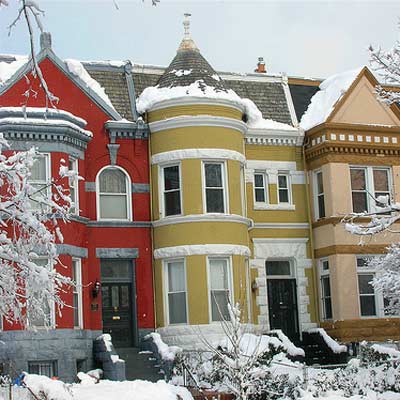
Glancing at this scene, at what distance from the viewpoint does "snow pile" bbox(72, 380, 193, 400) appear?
1725 cm

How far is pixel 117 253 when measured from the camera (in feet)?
84.1

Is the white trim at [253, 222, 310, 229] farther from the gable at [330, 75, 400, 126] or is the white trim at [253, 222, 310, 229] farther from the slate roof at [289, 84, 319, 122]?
the slate roof at [289, 84, 319, 122]

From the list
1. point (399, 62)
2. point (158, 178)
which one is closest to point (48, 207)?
point (399, 62)

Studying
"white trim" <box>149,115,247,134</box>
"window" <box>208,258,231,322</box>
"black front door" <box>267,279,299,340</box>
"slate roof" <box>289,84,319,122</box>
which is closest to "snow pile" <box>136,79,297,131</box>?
"white trim" <box>149,115,247,134</box>

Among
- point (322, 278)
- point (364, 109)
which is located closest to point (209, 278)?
point (322, 278)

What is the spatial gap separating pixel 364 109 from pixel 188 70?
637cm

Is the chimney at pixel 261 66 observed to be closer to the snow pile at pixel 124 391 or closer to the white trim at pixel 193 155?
the white trim at pixel 193 155

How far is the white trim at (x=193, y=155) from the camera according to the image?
25609 millimetres

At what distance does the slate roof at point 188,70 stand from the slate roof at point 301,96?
4134 millimetres

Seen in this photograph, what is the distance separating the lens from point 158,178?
26.2 meters

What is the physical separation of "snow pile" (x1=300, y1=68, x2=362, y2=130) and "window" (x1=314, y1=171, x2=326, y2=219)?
1.77 m

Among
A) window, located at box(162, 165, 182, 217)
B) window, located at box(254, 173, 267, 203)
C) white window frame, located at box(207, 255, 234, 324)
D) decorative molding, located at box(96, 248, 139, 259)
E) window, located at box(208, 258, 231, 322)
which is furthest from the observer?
window, located at box(254, 173, 267, 203)

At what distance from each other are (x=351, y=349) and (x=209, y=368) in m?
5.88

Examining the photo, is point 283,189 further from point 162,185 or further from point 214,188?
point 162,185
